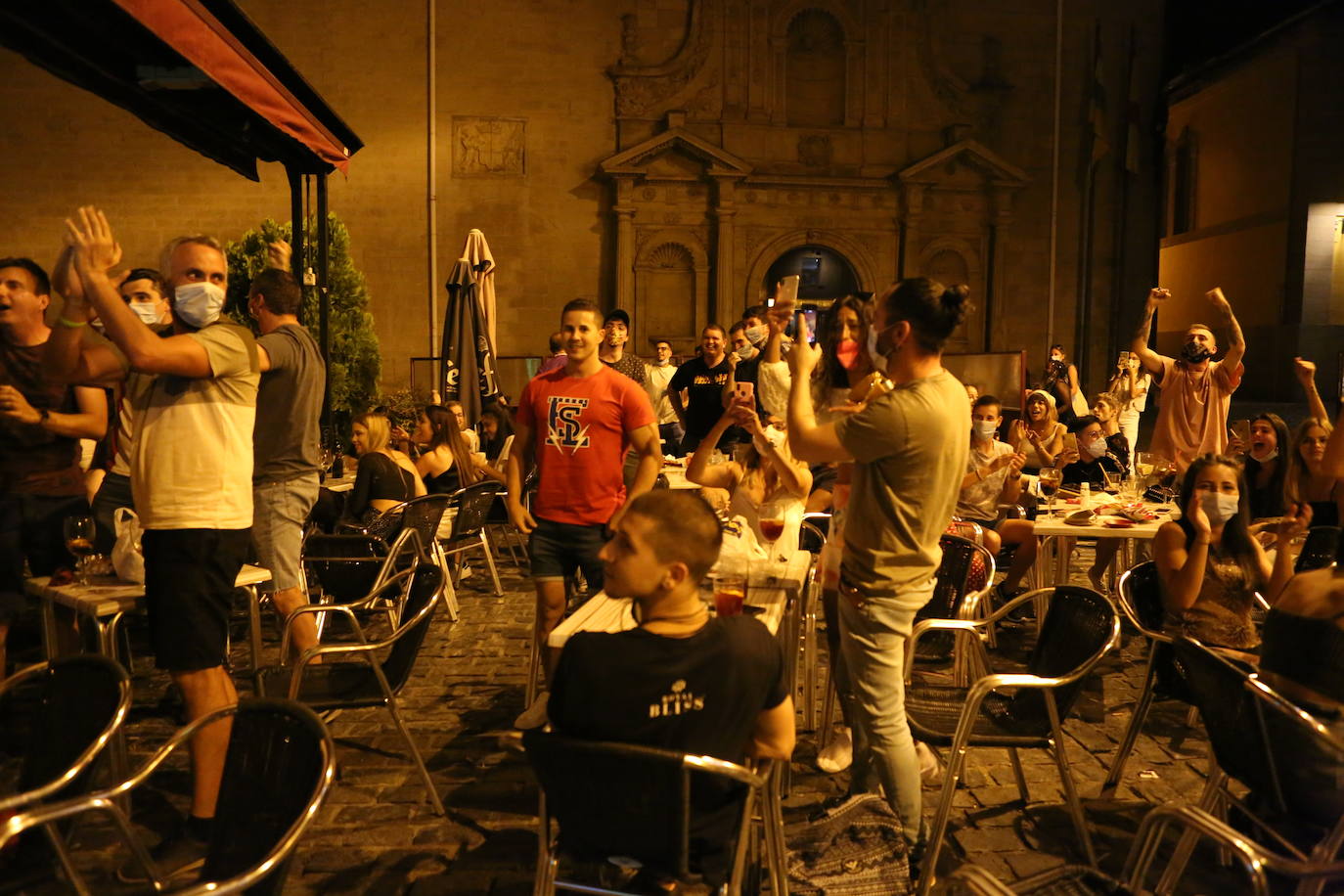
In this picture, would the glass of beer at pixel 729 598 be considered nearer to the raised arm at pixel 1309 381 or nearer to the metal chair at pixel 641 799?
the metal chair at pixel 641 799

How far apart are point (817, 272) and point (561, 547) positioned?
19027 millimetres

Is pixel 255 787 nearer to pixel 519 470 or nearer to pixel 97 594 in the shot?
pixel 97 594

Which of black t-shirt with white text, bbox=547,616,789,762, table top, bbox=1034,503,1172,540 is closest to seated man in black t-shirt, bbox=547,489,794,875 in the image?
black t-shirt with white text, bbox=547,616,789,762

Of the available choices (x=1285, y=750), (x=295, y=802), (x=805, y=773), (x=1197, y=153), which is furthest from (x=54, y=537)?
(x=1197, y=153)

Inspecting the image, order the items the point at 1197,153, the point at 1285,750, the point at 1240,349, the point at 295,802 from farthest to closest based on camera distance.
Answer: the point at 1197,153 → the point at 1240,349 → the point at 1285,750 → the point at 295,802

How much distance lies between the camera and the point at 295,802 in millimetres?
2201

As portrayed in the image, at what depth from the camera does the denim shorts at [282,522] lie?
14.8 ft

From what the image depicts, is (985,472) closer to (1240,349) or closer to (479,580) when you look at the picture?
(1240,349)

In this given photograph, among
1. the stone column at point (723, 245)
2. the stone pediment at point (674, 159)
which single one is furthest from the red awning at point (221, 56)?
the stone column at point (723, 245)

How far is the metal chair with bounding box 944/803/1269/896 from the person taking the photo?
192cm

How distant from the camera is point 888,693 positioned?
3.21 metres

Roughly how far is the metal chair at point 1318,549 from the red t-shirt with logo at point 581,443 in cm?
353

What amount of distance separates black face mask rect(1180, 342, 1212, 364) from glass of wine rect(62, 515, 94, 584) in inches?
283

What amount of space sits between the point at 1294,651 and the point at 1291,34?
22.2 metres
